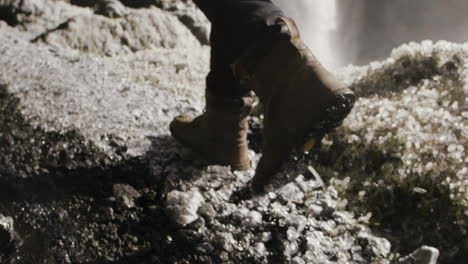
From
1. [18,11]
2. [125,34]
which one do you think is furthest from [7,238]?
[18,11]

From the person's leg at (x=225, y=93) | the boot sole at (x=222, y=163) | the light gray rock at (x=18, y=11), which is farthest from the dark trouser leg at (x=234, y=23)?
the light gray rock at (x=18, y=11)

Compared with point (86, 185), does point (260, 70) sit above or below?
above

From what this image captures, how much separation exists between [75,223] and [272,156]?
1594mm

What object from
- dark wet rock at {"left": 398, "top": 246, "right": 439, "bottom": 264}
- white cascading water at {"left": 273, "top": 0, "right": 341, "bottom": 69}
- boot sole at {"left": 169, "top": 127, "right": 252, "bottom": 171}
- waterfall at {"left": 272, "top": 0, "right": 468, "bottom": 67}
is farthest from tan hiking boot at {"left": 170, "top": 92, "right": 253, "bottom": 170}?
waterfall at {"left": 272, "top": 0, "right": 468, "bottom": 67}

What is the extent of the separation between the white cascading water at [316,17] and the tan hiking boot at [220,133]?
1288 centimetres

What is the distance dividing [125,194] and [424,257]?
2380 mm

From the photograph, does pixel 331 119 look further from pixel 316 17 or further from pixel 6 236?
pixel 316 17

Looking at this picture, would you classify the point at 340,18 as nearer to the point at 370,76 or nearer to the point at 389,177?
the point at 370,76

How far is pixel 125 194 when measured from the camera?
3564 millimetres

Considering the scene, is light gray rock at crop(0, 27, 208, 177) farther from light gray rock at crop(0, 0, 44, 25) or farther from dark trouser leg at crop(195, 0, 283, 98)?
light gray rock at crop(0, 0, 44, 25)

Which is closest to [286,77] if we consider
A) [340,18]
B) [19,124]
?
[19,124]

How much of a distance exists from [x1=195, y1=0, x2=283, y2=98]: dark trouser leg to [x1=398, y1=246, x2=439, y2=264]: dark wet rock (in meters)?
1.96

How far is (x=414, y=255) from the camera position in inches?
124

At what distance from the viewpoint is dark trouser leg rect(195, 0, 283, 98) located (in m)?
2.93
